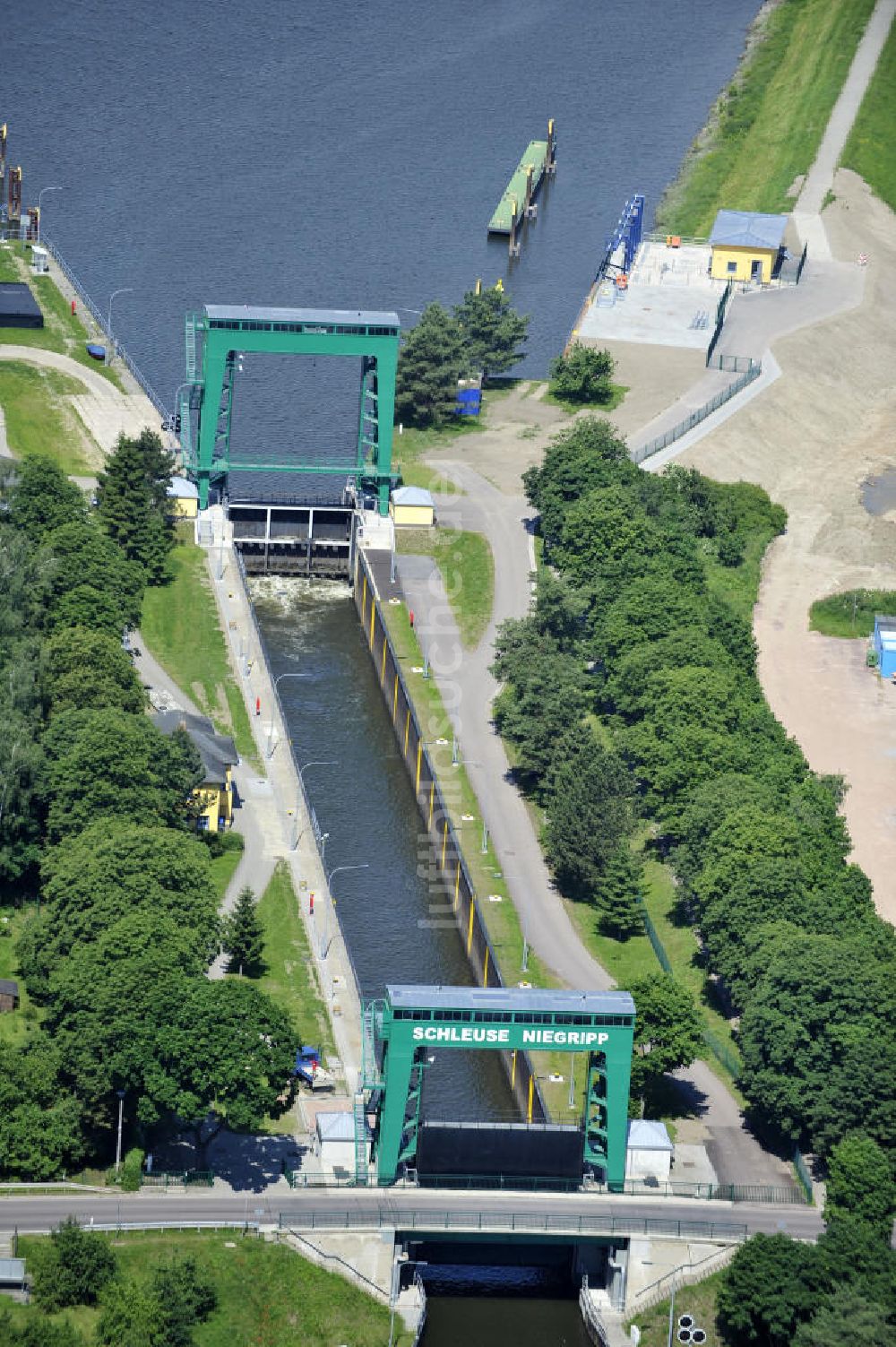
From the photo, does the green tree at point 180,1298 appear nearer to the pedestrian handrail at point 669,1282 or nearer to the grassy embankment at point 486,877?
the pedestrian handrail at point 669,1282

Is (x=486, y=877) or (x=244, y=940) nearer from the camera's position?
(x=244, y=940)

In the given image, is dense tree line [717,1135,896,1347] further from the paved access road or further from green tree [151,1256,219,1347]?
green tree [151,1256,219,1347]

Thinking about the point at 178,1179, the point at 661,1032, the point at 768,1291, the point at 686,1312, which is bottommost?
the point at 686,1312

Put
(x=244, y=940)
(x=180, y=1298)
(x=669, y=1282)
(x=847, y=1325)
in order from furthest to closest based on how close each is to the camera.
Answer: (x=244, y=940) → (x=669, y=1282) → (x=180, y=1298) → (x=847, y=1325)

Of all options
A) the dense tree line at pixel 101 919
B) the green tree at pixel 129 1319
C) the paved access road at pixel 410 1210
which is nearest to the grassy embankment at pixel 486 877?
the paved access road at pixel 410 1210

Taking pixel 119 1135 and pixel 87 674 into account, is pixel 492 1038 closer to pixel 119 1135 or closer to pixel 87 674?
pixel 119 1135

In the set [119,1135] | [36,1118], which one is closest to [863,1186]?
[119,1135]
